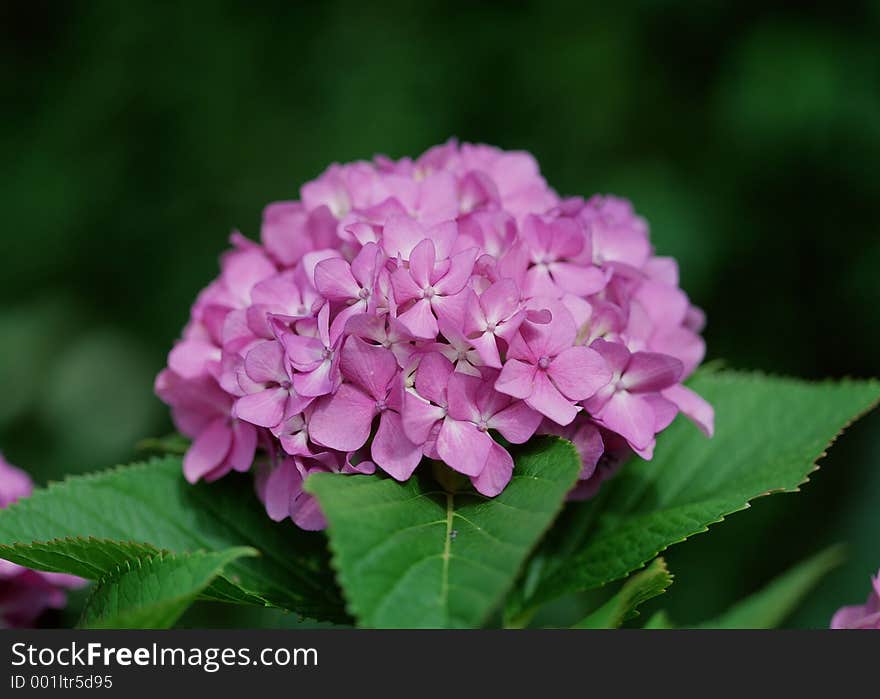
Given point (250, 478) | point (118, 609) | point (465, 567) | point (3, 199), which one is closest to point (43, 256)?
point (3, 199)

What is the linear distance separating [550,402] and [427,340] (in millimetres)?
152

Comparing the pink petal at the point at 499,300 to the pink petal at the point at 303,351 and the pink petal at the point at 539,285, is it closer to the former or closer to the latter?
the pink petal at the point at 539,285

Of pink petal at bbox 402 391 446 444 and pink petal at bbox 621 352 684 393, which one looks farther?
pink petal at bbox 621 352 684 393

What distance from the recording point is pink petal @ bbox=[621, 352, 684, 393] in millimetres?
1156

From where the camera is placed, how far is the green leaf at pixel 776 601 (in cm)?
144

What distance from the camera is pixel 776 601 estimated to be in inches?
58.2

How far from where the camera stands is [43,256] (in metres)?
3.28

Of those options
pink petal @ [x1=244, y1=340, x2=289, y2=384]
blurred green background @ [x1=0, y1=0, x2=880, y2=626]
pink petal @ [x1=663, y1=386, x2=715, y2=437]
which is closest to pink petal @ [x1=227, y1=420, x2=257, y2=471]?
pink petal @ [x1=244, y1=340, x2=289, y2=384]

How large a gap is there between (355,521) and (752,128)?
2260mm

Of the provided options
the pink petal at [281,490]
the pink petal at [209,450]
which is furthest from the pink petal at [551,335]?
the pink petal at [209,450]

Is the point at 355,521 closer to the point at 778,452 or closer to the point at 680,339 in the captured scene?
the point at 680,339

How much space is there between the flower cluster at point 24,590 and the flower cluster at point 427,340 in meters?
0.40

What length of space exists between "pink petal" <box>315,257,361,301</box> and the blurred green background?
187cm

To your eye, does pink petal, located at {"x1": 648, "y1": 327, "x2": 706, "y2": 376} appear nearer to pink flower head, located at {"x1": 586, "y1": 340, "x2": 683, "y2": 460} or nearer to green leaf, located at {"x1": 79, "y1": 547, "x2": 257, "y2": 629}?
pink flower head, located at {"x1": 586, "y1": 340, "x2": 683, "y2": 460}
